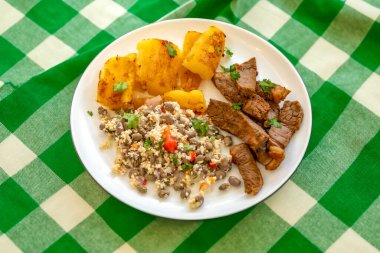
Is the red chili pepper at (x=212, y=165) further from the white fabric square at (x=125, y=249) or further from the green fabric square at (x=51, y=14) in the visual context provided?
the green fabric square at (x=51, y=14)

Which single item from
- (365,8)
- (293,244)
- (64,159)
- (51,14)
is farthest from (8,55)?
(365,8)

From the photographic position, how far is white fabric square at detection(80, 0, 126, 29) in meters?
4.47

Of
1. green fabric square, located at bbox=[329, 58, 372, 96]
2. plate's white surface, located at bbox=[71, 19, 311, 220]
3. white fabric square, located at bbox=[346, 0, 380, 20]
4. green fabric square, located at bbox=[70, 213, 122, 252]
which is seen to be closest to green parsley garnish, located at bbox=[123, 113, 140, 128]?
plate's white surface, located at bbox=[71, 19, 311, 220]

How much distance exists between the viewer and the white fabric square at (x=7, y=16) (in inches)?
176

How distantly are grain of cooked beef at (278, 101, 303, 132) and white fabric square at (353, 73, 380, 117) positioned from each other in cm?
69

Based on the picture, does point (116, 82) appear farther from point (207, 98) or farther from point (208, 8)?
point (208, 8)

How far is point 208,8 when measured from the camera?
4.46 m

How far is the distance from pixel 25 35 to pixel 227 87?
82.0 inches

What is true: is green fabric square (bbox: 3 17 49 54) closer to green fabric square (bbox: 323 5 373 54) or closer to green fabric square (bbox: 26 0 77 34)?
green fabric square (bbox: 26 0 77 34)

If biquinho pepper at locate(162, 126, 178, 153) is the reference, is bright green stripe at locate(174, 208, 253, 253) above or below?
below

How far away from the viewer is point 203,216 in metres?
3.18

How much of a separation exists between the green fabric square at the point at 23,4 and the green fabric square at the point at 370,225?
3.60 metres


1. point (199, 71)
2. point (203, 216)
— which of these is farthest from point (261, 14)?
point (203, 216)

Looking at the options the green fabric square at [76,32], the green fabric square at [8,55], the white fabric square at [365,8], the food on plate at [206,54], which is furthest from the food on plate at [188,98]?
the white fabric square at [365,8]
